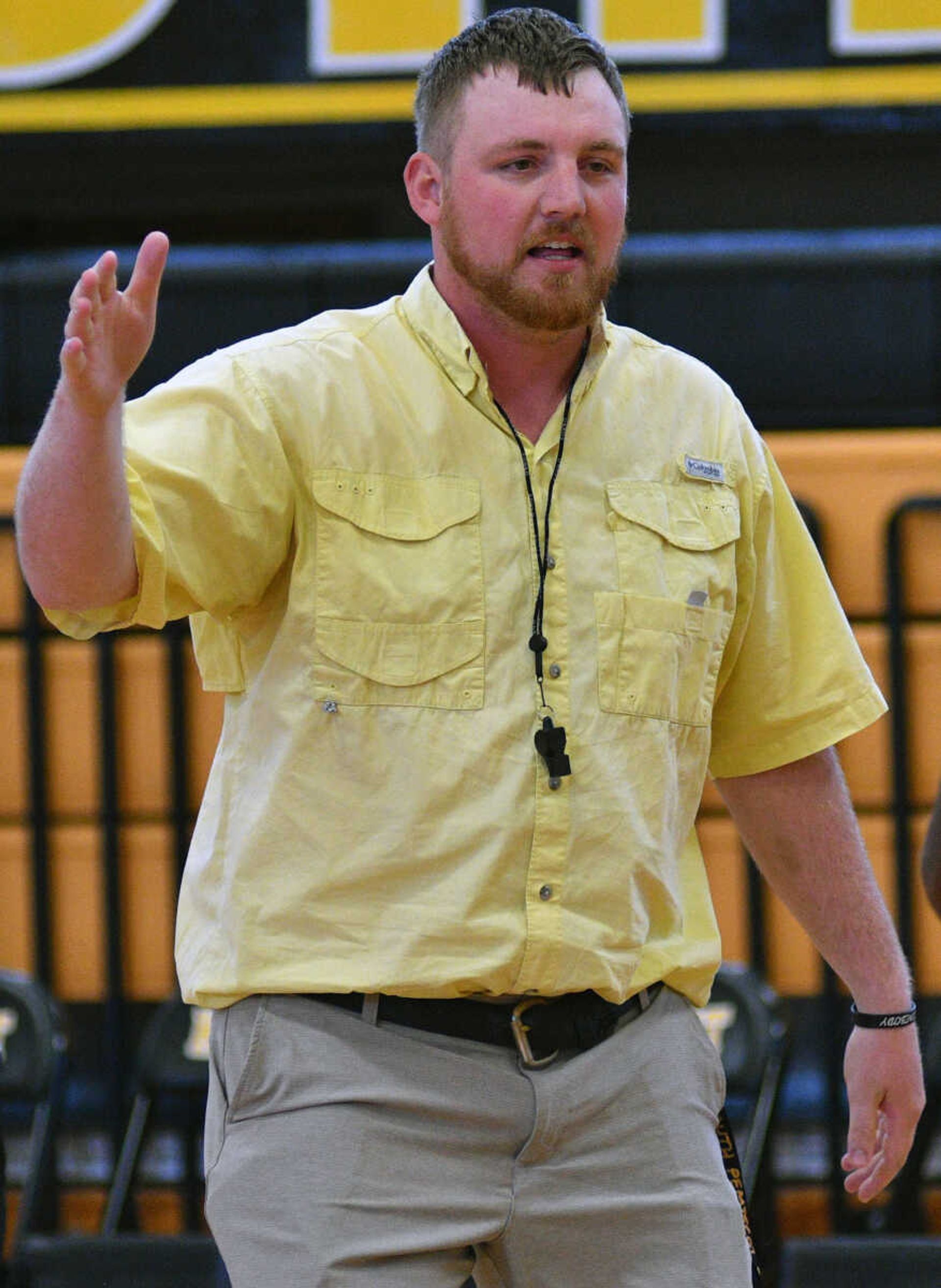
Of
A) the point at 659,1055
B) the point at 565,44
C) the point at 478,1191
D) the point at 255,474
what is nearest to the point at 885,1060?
the point at 659,1055

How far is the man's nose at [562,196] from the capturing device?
7.48 ft

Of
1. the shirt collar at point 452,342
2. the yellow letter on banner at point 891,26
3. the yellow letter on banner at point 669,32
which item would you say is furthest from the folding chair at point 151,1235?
the yellow letter on banner at point 891,26

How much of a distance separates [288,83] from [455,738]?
3932 mm

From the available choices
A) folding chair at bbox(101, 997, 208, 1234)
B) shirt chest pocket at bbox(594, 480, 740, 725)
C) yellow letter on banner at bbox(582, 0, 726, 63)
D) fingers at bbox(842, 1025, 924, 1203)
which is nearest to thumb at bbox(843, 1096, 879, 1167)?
fingers at bbox(842, 1025, 924, 1203)

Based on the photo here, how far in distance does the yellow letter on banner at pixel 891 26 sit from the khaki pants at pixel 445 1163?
394 centimetres

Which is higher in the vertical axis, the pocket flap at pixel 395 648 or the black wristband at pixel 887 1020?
the pocket flap at pixel 395 648

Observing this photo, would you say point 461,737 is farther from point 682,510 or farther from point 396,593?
point 682,510

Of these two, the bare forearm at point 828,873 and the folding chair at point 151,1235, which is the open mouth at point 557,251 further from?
the folding chair at point 151,1235

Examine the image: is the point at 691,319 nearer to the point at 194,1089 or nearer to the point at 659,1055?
the point at 194,1089

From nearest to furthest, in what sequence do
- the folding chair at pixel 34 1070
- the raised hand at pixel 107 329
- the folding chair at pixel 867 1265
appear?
the raised hand at pixel 107 329, the folding chair at pixel 867 1265, the folding chair at pixel 34 1070

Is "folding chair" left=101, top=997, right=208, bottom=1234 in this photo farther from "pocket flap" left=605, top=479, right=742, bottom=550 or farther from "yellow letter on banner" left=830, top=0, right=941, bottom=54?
"yellow letter on banner" left=830, top=0, right=941, bottom=54

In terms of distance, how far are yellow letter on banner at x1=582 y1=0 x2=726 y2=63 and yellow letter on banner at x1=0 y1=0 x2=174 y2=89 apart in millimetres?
1290

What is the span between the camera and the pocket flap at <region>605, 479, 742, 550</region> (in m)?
2.41

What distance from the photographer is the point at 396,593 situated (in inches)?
89.5
